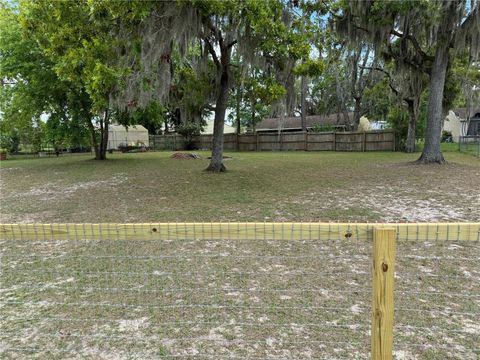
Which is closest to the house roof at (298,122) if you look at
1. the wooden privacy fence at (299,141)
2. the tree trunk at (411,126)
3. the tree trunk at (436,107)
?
the wooden privacy fence at (299,141)

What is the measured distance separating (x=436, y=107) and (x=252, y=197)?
8.82 meters

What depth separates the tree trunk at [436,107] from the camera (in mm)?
12320

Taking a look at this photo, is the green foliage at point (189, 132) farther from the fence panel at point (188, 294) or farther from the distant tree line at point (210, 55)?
the fence panel at point (188, 294)

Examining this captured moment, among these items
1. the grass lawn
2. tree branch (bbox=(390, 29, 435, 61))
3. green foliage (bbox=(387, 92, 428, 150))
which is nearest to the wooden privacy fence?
green foliage (bbox=(387, 92, 428, 150))

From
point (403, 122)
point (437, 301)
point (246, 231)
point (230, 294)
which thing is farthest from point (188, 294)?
point (403, 122)

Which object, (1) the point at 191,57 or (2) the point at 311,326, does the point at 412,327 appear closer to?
(2) the point at 311,326

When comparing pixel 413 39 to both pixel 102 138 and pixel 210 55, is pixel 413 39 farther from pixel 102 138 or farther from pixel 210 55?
pixel 102 138

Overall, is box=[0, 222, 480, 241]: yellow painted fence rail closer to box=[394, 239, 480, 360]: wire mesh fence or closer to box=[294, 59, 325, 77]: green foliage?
box=[394, 239, 480, 360]: wire mesh fence

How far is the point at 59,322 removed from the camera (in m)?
2.78

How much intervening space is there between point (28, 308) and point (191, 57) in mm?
10023

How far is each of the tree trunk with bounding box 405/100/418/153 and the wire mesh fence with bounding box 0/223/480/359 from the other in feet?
50.6

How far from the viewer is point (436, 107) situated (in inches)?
495

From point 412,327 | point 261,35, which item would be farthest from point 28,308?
point 261,35

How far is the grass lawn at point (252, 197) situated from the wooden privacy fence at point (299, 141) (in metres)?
11.2
